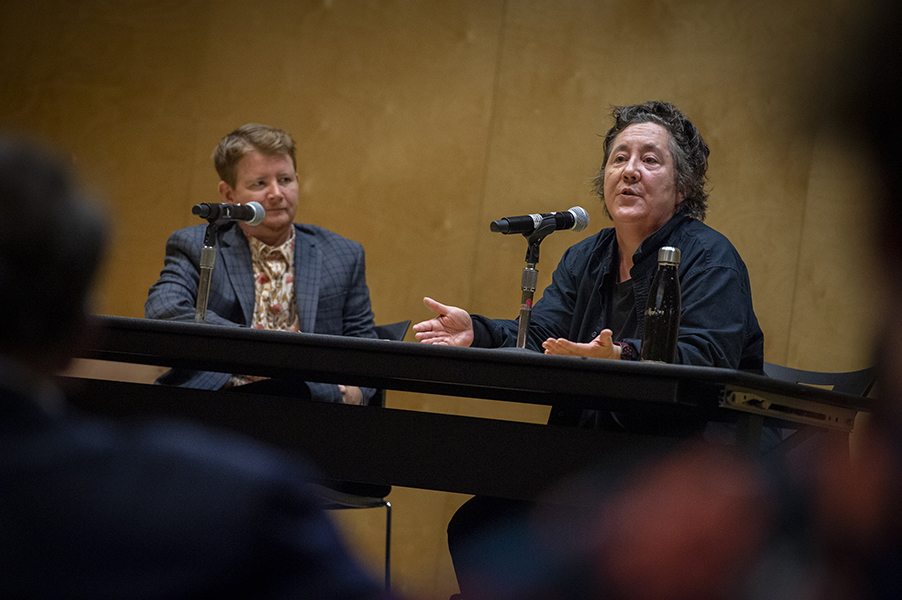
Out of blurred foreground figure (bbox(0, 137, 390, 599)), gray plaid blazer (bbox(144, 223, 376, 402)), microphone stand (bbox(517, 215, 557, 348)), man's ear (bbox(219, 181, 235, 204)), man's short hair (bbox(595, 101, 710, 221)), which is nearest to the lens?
blurred foreground figure (bbox(0, 137, 390, 599))

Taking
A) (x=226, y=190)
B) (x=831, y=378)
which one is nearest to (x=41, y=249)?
(x=831, y=378)

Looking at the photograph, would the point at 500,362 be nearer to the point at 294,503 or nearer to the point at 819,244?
the point at 294,503

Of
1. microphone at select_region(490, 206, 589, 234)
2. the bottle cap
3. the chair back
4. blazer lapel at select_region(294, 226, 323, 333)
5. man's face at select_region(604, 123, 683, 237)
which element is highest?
man's face at select_region(604, 123, 683, 237)

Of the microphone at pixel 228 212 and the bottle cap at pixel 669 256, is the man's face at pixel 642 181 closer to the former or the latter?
the bottle cap at pixel 669 256

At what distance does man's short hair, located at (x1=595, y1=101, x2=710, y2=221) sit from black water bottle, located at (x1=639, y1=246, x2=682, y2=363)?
2.36 feet

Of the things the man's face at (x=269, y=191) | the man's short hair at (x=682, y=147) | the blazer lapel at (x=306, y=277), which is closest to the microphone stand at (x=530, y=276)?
the man's short hair at (x=682, y=147)

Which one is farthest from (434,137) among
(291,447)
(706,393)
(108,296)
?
(706,393)

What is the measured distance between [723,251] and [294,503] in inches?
64.8

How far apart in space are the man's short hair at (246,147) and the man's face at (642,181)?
1.06 m

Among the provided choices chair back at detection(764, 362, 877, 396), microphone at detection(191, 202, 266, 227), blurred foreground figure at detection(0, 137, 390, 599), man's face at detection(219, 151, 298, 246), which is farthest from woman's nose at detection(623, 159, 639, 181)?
blurred foreground figure at detection(0, 137, 390, 599)

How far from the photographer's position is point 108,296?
387 centimetres

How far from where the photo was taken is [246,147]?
2768 mm

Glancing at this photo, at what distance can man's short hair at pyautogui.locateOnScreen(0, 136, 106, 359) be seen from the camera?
54 centimetres

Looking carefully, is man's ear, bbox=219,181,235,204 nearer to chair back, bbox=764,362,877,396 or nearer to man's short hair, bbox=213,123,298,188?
man's short hair, bbox=213,123,298,188
